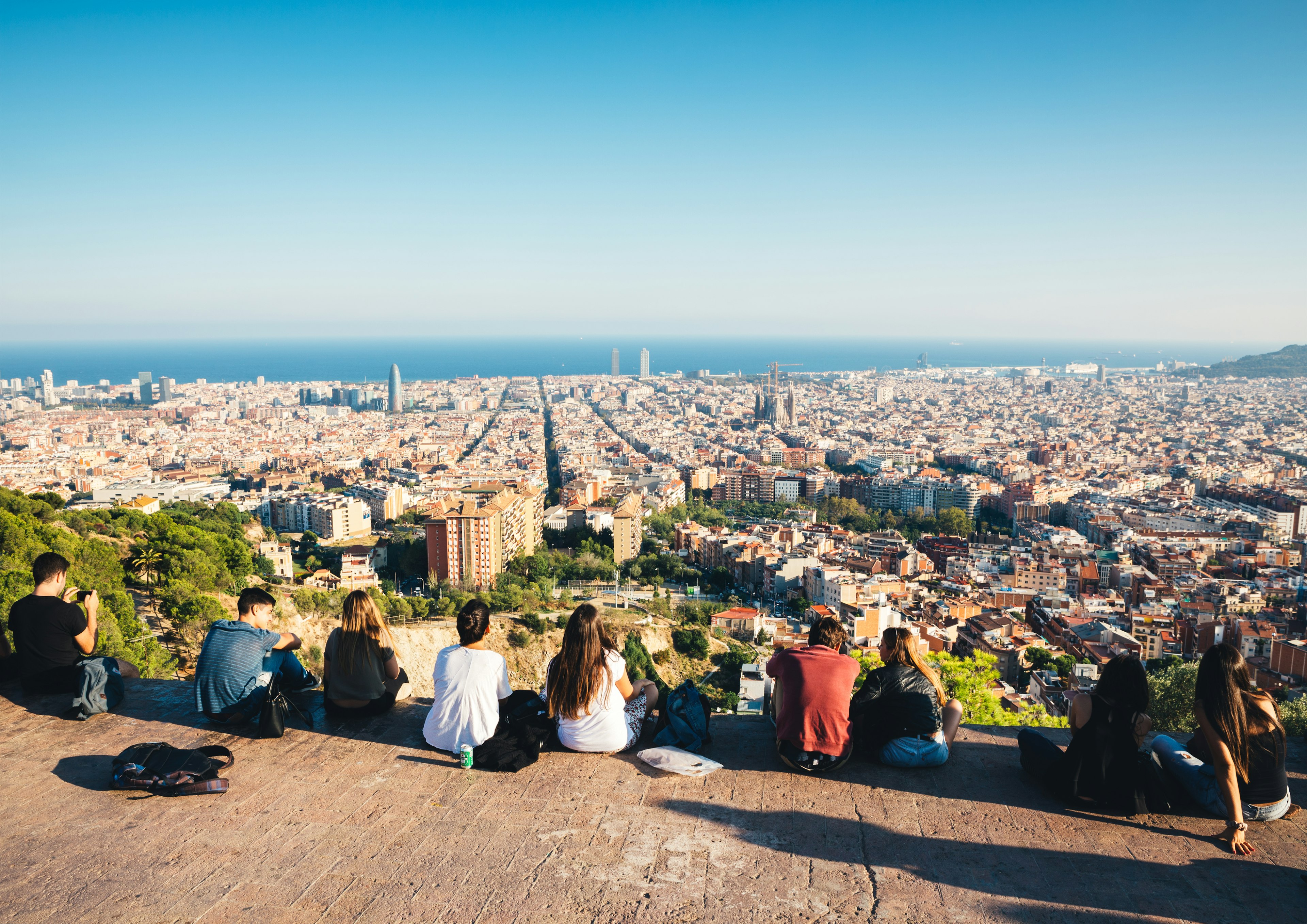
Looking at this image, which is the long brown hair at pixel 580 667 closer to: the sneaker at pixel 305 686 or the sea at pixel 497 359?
the sneaker at pixel 305 686

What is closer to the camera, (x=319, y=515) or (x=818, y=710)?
(x=818, y=710)

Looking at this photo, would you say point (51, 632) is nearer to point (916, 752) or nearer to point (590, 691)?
point (590, 691)

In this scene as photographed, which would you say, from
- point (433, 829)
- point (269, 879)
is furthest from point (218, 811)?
point (433, 829)

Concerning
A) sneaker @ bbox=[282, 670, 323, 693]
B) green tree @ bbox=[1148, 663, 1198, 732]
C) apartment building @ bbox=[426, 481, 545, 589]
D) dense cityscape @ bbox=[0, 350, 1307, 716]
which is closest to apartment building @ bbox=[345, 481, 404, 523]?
dense cityscape @ bbox=[0, 350, 1307, 716]

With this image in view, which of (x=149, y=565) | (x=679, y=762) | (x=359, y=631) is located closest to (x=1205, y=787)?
(x=679, y=762)

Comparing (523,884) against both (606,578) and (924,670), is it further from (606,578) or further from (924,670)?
(606,578)
